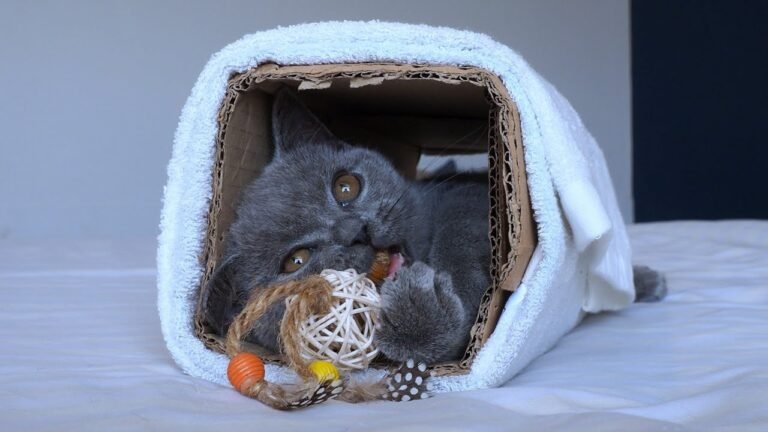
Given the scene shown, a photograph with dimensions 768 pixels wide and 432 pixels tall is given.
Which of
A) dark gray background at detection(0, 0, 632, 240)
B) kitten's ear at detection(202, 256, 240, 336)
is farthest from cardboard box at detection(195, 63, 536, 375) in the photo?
dark gray background at detection(0, 0, 632, 240)

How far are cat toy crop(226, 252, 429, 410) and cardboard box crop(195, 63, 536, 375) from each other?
0.24ft

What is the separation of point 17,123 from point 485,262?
2613 mm

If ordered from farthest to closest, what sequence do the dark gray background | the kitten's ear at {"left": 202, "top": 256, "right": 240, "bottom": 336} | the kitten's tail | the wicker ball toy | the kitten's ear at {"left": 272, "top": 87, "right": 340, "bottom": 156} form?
the dark gray background
the kitten's tail
the kitten's ear at {"left": 272, "top": 87, "right": 340, "bottom": 156}
the kitten's ear at {"left": 202, "top": 256, "right": 240, "bottom": 336}
the wicker ball toy

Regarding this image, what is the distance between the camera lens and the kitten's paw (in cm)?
86

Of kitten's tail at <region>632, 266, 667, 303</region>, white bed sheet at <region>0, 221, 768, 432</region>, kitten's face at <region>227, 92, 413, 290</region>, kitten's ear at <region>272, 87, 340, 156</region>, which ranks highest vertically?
kitten's ear at <region>272, 87, 340, 156</region>

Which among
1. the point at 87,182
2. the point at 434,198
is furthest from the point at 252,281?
the point at 87,182

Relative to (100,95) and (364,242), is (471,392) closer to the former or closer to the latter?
(364,242)

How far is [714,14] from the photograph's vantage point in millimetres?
3283

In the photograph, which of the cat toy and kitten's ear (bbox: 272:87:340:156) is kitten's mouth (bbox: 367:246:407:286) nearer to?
the cat toy

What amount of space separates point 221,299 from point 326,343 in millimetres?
221

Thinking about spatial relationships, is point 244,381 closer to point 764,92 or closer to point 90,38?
point 90,38

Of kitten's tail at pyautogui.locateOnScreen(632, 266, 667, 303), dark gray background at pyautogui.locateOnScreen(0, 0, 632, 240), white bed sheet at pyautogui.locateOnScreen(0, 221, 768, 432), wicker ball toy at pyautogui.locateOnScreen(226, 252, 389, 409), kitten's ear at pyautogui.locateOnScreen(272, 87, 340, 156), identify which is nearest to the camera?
white bed sheet at pyautogui.locateOnScreen(0, 221, 768, 432)

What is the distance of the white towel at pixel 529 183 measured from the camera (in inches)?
34.4

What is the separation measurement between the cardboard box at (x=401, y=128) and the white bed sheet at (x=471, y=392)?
0.41 ft
